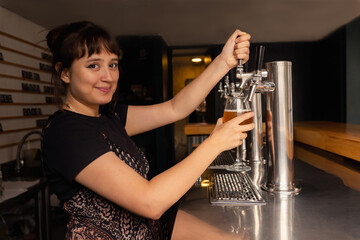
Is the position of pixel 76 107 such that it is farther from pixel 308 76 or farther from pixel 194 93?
pixel 308 76

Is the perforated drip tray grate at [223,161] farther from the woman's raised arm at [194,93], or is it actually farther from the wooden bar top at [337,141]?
the wooden bar top at [337,141]

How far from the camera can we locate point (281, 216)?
2.49 ft

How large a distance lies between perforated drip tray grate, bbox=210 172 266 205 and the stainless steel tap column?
3.4 inches

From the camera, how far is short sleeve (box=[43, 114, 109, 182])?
0.77 metres

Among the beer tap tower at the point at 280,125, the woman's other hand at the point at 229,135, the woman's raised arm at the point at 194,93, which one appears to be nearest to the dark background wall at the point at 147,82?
the woman's raised arm at the point at 194,93

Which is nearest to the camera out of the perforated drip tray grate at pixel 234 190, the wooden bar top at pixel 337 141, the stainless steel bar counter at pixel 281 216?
the stainless steel bar counter at pixel 281 216

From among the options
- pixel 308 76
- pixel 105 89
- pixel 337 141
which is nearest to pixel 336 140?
pixel 337 141

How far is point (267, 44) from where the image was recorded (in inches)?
251

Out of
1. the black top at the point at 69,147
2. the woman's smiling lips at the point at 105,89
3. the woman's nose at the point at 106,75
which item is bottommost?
the black top at the point at 69,147

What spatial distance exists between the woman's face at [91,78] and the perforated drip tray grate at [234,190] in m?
0.50

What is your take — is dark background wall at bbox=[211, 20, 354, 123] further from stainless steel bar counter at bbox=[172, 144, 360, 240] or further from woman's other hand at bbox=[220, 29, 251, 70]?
stainless steel bar counter at bbox=[172, 144, 360, 240]

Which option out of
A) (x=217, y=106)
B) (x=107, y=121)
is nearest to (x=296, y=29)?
(x=217, y=106)

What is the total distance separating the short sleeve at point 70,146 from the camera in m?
0.77

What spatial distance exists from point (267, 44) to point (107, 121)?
5972 millimetres
